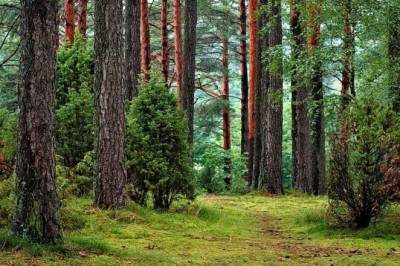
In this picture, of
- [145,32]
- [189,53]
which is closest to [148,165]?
[189,53]

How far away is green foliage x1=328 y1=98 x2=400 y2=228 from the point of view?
8.50 metres

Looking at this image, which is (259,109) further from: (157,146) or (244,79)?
(157,146)

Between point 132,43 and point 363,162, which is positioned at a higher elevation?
point 132,43

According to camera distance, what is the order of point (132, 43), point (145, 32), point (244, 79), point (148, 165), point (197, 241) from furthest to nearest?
point (244, 79) → point (145, 32) → point (132, 43) → point (148, 165) → point (197, 241)

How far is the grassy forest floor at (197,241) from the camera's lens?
5.95 meters

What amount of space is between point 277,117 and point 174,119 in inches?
294

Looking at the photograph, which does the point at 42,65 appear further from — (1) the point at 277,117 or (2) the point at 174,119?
(1) the point at 277,117

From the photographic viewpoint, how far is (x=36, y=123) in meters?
5.79

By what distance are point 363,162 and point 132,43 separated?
23.3 feet

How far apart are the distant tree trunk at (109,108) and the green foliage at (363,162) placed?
3.20 m

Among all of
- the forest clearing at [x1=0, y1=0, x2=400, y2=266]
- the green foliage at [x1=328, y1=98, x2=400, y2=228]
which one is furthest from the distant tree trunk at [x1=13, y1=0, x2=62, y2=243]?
the green foliage at [x1=328, y1=98, x2=400, y2=228]

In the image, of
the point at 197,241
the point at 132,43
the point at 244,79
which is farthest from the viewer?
the point at 244,79

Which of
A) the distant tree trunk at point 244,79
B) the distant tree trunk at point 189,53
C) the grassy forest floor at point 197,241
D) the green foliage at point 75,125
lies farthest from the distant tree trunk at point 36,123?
the distant tree trunk at point 244,79

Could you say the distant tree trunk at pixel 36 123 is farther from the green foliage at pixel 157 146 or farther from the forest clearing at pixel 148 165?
the green foliage at pixel 157 146
